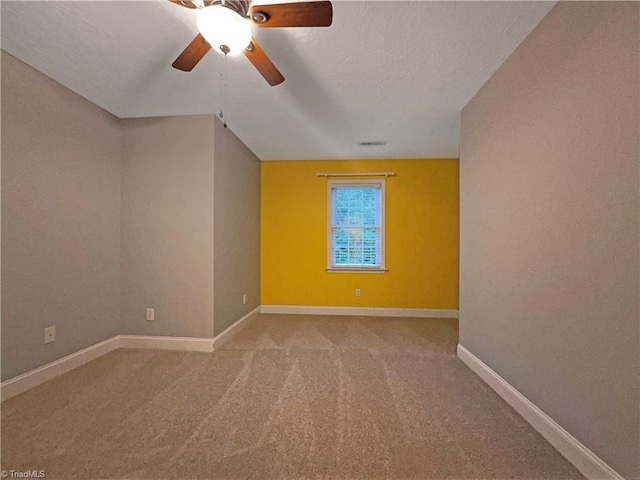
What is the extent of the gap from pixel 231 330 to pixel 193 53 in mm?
2690

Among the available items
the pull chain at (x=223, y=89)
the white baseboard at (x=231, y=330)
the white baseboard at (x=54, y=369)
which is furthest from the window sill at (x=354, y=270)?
the white baseboard at (x=54, y=369)

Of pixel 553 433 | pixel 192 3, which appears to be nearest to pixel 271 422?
A: pixel 553 433

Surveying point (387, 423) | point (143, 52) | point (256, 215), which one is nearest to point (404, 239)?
point (256, 215)

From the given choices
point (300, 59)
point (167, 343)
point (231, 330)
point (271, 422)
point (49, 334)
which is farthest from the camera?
point (231, 330)

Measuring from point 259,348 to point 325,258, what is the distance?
1854 millimetres

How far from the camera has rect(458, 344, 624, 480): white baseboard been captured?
117cm

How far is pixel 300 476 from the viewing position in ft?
3.99

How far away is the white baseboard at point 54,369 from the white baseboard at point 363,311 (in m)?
2.04

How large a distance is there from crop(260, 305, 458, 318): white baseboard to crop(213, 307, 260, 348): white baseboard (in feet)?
1.43

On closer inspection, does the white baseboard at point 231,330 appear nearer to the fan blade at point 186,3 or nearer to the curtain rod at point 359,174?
the curtain rod at point 359,174

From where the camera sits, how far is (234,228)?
128 inches

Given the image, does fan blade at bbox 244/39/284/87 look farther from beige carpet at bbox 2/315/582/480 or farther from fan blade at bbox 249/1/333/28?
beige carpet at bbox 2/315/582/480

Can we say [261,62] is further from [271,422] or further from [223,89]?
[271,422]

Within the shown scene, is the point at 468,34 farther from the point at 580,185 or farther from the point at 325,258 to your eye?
the point at 325,258
